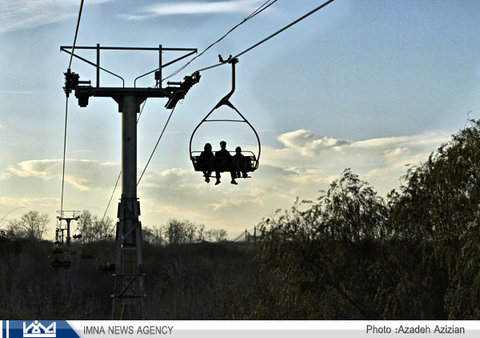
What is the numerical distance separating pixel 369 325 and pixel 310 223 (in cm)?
1666

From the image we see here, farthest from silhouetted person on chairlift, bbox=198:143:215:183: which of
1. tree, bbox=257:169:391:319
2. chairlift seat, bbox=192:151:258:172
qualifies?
tree, bbox=257:169:391:319

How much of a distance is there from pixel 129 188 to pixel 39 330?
34.6 feet

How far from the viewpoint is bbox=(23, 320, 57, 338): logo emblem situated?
403 inches

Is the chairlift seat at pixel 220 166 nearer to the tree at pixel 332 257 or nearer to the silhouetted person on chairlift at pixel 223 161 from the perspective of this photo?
the silhouetted person on chairlift at pixel 223 161

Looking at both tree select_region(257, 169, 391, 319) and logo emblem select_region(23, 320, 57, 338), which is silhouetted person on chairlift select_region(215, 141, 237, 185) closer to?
logo emblem select_region(23, 320, 57, 338)

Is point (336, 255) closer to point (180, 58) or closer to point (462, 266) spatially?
point (462, 266)

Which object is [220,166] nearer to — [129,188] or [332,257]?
[129,188]

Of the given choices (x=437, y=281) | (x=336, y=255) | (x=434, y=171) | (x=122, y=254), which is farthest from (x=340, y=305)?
(x=122, y=254)

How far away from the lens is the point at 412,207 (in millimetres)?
23797

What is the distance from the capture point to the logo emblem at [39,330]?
1024 centimetres

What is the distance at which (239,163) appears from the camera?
14.6 m

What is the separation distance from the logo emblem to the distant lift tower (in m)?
9.28

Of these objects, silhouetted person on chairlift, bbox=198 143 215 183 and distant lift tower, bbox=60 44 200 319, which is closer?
silhouetted person on chairlift, bbox=198 143 215 183

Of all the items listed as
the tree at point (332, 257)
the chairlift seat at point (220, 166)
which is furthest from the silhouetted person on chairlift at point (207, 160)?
the tree at point (332, 257)
